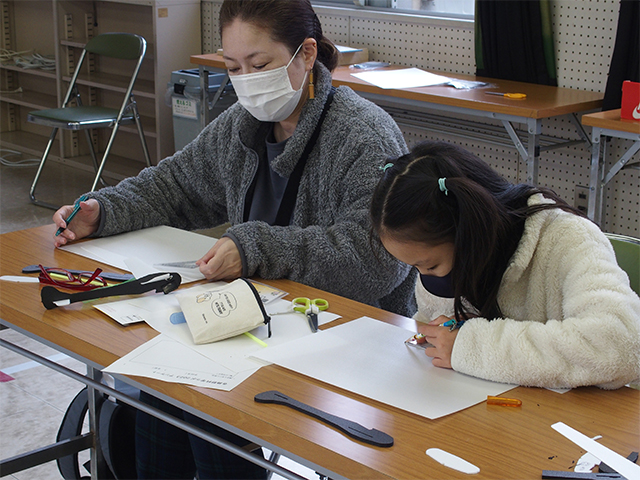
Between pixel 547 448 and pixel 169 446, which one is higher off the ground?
pixel 547 448

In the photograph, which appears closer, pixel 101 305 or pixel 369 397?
pixel 369 397

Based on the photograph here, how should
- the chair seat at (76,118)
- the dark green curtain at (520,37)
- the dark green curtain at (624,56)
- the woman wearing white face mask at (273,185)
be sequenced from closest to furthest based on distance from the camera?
1. the woman wearing white face mask at (273,185)
2. the dark green curtain at (624,56)
3. the dark green curtain at (520,37)
4. the chair seat at (76,118)

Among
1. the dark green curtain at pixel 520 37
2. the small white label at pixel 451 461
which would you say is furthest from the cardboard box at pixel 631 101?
the small white label at pixel 451 461

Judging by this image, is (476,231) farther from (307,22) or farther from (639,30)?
(639,30)

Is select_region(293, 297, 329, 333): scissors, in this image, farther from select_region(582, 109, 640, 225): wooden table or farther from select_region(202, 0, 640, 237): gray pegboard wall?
select_region(202, 0, 640, 237): gray pegboard wall

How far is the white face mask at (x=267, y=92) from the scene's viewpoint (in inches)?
64.5

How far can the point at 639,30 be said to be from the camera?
278cm

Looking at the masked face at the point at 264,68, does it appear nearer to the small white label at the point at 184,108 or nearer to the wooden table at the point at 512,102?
the wooden table at the point at 512,102

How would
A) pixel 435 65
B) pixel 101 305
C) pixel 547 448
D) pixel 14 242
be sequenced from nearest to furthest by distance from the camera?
pixel 547 448 < pixel 101 305 < pixel 14 242 < pixel 435 65

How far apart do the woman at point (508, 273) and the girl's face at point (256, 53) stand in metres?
0.57

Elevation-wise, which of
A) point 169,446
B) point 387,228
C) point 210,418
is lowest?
point 169,446

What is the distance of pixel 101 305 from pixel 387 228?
0.53 metres

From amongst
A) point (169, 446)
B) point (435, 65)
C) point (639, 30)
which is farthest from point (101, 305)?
point (435, 65)

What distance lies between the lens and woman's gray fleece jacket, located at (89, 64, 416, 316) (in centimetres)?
144
